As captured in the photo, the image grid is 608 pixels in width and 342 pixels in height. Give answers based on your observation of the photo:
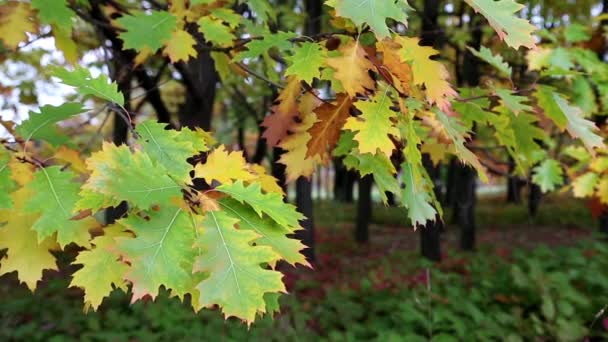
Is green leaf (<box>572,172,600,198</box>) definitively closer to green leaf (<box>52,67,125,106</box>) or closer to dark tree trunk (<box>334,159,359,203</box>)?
green leaf (<box>52,67,125,106</box>)

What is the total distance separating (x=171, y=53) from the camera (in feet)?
6.81

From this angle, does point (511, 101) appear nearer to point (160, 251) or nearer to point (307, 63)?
point (307, 63)

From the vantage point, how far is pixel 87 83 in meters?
1.33

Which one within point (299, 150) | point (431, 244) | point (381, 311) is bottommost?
point (381, 311)

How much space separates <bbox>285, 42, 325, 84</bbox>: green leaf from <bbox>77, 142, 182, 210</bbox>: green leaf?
1.76ft

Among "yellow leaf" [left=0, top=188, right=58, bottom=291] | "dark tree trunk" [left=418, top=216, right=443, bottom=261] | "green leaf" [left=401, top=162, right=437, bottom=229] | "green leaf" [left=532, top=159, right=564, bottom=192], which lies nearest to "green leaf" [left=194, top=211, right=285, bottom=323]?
"yellow leaf" [left=0, top=188, right=58, bottom=291]

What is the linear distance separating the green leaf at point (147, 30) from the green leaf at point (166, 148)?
0.61 metres

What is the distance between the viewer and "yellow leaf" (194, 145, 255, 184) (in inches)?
54.4

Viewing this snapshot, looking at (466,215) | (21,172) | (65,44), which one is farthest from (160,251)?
(466,215)

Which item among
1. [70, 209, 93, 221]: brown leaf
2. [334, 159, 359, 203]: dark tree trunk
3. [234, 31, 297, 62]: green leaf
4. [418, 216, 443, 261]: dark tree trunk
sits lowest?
[418, 216, 443, 261]: dark tree trunk

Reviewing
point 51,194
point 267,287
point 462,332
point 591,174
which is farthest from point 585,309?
point 51,194

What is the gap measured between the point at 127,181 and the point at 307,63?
2.24 ft

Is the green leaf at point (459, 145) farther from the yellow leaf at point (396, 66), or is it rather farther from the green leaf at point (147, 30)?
the green leaf at point (147, 30)

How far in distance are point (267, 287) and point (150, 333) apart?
141 inches
